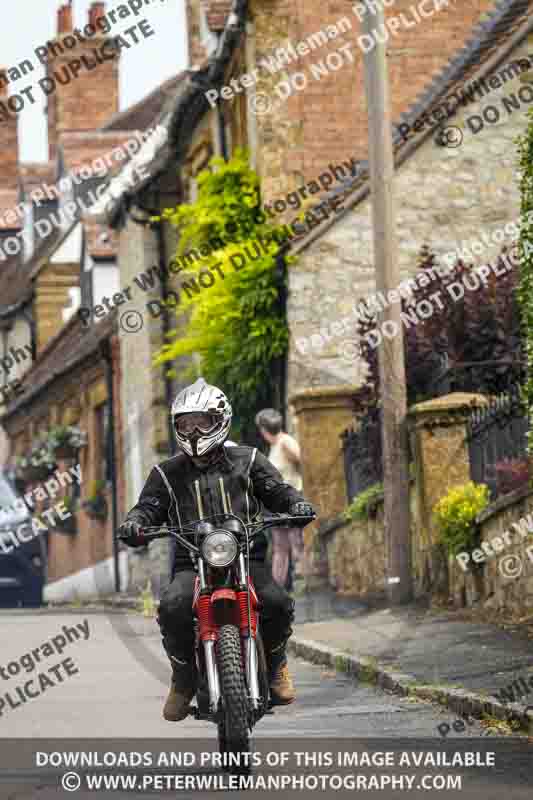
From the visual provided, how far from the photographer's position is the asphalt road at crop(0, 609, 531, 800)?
28.5 feet

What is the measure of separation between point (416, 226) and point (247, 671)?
1546 centimetres

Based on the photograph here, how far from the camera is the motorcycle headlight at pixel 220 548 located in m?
7.73

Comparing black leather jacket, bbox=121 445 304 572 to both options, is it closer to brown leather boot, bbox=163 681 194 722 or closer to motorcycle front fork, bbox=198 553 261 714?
motorcycle front fork, bbox=198 553 261 714

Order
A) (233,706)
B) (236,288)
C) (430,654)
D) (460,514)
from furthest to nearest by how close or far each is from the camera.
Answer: (236,288), (460,514), (430,654), (233,706)

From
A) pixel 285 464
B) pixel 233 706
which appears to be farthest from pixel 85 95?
pixel 233 706

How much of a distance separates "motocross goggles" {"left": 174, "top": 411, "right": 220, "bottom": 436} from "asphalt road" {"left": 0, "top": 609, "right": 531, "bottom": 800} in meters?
1.65

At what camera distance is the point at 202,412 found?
8.01 metres

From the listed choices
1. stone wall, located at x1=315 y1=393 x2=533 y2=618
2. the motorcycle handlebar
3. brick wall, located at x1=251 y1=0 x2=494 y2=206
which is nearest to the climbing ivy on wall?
brick wall, located at x1=251 y1=0 x2=494 y2=206

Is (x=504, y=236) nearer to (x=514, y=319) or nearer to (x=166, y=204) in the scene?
(x=514, y=319)

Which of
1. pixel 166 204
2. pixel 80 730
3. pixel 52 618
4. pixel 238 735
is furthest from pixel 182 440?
pixel 166 204

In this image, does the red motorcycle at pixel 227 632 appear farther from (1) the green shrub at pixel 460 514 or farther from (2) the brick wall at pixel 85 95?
(2) the brick wall at pixel 85 95

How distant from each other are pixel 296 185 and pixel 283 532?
7.93 m

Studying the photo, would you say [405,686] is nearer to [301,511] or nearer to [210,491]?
[301,511]

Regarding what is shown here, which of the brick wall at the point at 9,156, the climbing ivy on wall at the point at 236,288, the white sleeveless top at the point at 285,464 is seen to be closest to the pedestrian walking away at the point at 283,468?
the white sleeveless top at the point at 285,464
